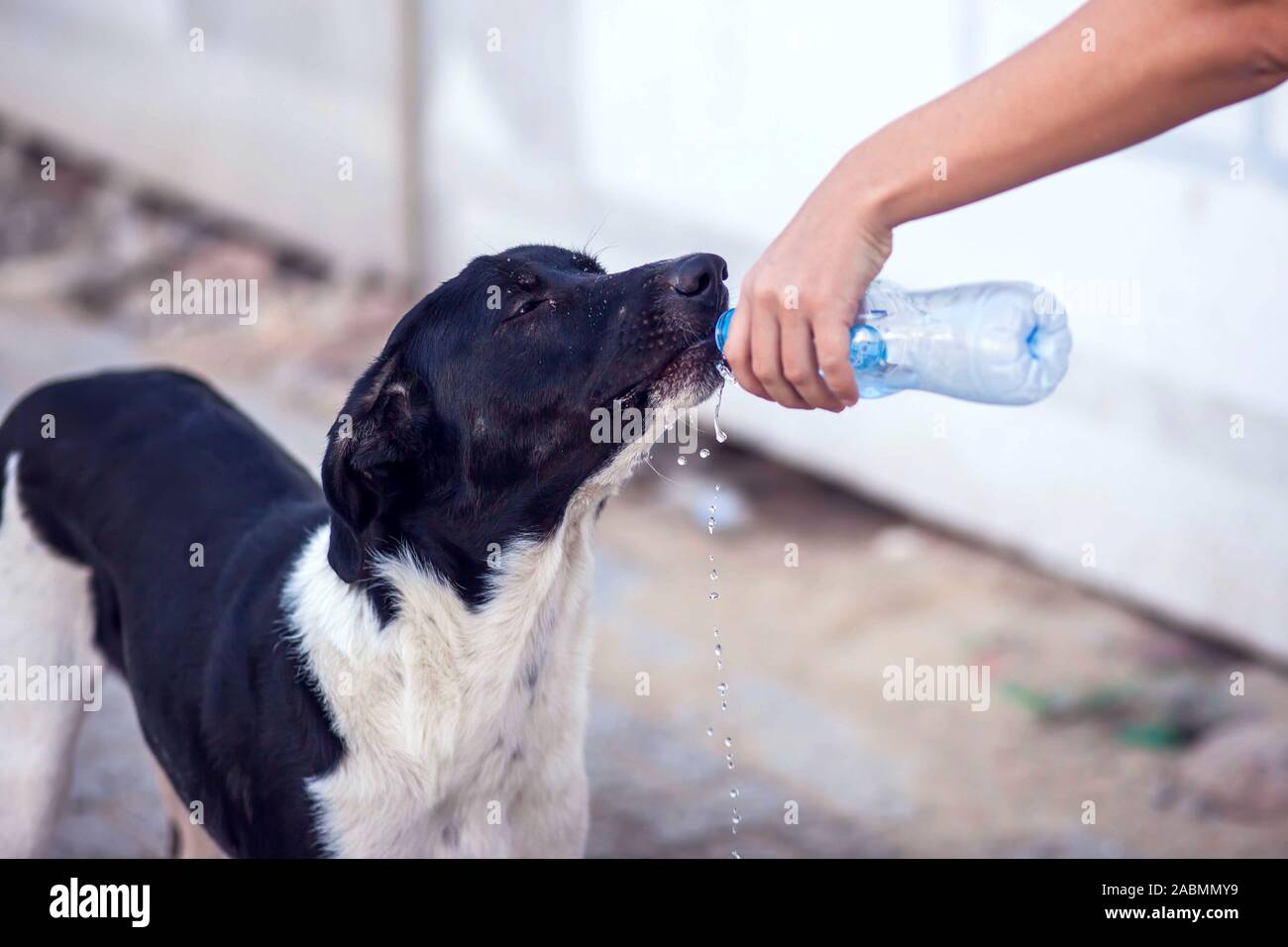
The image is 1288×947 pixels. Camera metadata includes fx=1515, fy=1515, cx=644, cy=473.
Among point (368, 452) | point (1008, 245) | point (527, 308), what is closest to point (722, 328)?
point (527, 308)

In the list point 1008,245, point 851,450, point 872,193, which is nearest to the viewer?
point 872,193

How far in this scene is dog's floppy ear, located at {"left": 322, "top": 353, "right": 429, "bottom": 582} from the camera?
2.54 m

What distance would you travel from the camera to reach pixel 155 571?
3066 millimetres

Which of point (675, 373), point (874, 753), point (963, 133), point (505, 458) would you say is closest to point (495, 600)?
point (505, 458)

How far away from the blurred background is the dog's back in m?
0.86

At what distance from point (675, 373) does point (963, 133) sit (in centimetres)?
69

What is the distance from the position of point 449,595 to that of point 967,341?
3.30 ft

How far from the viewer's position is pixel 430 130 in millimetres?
6672

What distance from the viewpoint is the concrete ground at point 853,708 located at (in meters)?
3.98

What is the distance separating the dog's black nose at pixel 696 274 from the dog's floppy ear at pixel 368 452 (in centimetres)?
50

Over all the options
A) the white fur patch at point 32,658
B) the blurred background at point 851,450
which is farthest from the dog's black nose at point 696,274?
the blurred background at point 851,450

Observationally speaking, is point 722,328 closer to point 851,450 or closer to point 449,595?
point 449,595

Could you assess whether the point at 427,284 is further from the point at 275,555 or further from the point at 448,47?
the point at 275,555

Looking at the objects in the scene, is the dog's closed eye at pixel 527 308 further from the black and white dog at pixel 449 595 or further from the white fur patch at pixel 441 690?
the white fur patch at pixel 441 690
